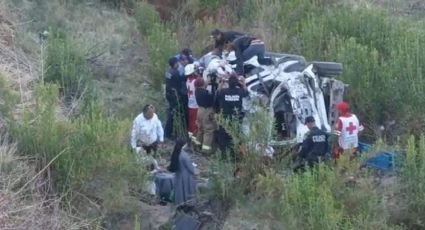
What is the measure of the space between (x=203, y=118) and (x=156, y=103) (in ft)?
7.54

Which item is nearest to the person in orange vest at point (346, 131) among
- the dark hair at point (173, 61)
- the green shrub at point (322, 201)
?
the green shrub at point (322, 201)

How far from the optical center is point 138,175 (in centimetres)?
1642

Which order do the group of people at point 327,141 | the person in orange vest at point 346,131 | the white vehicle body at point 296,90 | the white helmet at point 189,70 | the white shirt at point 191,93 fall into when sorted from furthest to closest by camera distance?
1. the white helmet at point 189,70
2. the white shirt at point 191,93
3. the white vehicle body at point 296,90
4. the person in orange vest at point 346,131
5. the group of people at point 327,141

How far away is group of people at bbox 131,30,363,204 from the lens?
17109 millimetres

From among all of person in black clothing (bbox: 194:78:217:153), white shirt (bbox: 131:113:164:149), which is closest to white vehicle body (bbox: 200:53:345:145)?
person in black clothing (bbox: 194:78:217:153)

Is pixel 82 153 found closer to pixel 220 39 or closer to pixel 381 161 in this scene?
pixel 381 161

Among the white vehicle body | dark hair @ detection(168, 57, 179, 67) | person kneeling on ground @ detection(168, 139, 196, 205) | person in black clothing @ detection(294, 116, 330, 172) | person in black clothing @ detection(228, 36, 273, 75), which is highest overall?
person in black clothing @ detection(228, 36, 273, 75)

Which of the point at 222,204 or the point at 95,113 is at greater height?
the point at 95,113

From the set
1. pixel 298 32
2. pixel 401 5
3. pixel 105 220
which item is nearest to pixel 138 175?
pixel 105 220

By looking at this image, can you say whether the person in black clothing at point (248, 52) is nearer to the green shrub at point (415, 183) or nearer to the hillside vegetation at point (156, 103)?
the hillside vegetation at point (156, 103)

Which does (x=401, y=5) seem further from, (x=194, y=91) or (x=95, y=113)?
(x=95, y=113)

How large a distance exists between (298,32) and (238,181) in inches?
236

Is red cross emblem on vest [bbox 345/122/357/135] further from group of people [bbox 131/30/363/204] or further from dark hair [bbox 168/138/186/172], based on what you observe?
dark hair [bbox 168/138/186/172]

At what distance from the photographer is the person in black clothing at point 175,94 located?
64.3ft
